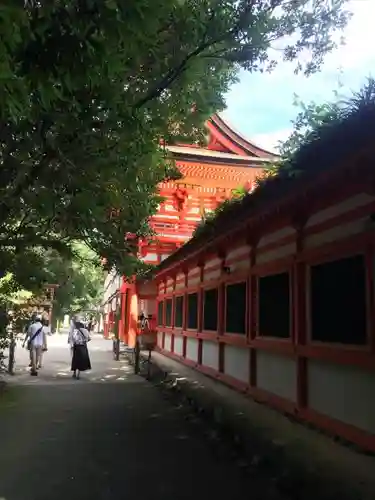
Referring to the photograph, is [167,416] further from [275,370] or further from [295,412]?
[295,412]

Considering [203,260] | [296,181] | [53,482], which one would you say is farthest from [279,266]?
[203,260]

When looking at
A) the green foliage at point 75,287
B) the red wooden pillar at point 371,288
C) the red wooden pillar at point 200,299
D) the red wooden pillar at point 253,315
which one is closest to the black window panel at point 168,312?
the red wooden pillar at point 200,299

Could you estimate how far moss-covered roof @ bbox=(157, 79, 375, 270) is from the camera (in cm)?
430

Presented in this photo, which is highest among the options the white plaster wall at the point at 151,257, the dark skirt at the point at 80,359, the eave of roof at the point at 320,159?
the white plaster wall at the point at 151,257

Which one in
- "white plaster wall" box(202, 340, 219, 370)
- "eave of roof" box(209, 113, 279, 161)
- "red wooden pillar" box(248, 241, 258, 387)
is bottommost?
"white plaster wall" box(202, 340, 219, 370)

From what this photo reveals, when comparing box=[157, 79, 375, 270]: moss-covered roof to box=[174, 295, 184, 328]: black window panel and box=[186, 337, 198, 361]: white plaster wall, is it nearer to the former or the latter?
box=[186, 337, 198, 361]: white plaster wall

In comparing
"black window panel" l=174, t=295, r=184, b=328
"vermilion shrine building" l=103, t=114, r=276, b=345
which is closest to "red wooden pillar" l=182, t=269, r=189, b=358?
"black window panel" l=174, t=295, r=184, b=328

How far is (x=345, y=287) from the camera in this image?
17.7ft

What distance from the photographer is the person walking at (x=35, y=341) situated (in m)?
13.6

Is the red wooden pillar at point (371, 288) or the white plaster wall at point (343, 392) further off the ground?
the red wooden pillar at point (371, 288)

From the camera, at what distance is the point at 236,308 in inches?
365

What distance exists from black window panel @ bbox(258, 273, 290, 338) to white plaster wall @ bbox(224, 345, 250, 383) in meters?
0.90

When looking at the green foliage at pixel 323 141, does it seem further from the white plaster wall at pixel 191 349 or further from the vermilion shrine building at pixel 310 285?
the white plaster wall at pixel 191 349

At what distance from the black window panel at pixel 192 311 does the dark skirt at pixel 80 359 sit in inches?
112
